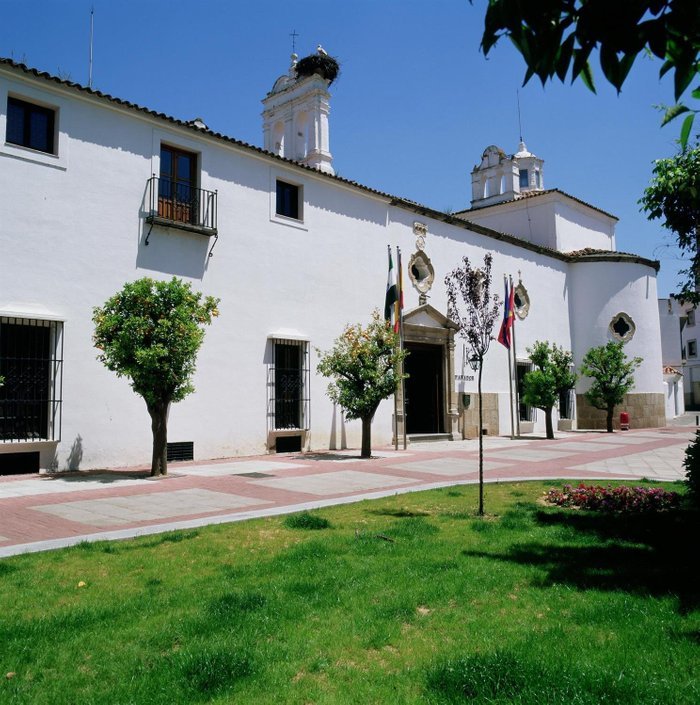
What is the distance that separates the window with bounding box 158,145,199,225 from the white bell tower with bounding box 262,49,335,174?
5614mm

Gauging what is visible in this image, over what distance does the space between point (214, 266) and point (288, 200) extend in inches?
136

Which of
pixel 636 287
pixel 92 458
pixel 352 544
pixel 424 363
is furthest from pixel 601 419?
pixel 352 544

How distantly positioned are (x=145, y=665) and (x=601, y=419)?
89.7 ft

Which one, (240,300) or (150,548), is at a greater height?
(240,300)

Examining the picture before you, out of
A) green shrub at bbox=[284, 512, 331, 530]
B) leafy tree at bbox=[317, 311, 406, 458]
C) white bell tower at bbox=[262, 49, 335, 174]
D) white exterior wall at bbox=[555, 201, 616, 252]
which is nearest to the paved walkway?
green shrub at bbox=[284, 512, 331, 530]

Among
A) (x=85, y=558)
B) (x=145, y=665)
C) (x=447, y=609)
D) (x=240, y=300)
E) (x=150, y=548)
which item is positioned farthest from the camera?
(x=240, y=300)

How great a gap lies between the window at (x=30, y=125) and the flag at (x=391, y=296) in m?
9.75

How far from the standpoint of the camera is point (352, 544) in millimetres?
5539

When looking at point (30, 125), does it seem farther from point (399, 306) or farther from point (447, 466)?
point (399, 306)

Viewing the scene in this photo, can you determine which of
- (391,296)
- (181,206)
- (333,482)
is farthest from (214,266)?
(333,482)

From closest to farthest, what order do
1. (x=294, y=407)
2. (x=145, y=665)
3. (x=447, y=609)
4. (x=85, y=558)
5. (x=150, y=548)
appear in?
(x=145, y=665) < (x=447, y=609) < (x=85, y=558) < (x=150, y=548) < (x=294, y=407)

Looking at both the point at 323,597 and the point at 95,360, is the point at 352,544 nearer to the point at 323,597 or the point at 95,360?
the point at 323,597

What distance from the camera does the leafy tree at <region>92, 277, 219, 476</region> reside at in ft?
34.7

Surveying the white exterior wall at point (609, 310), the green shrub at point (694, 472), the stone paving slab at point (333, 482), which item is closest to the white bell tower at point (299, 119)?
the stone paving slab at point (333, 482)
